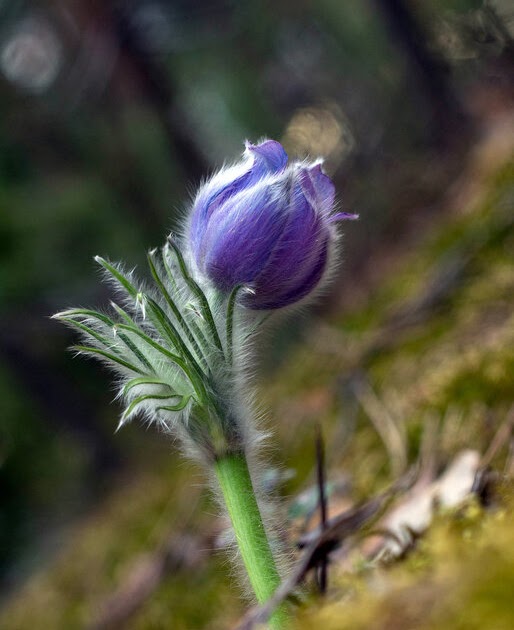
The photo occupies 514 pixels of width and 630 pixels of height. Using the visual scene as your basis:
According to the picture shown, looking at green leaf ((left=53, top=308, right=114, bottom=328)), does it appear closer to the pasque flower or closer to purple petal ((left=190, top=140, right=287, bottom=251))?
the pasque flower

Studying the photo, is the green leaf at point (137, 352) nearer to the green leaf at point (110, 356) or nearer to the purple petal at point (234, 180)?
the green leaf at point (110, 356)

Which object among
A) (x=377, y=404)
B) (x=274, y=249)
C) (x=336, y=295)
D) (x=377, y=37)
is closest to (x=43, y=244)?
(x=336, y=295)

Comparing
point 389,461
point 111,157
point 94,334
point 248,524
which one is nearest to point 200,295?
point 94,334

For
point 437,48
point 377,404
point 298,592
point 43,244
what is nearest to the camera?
point 298,592

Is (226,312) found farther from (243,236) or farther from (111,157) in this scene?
(111,157)

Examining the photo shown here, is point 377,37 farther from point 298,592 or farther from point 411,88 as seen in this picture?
point 298,592

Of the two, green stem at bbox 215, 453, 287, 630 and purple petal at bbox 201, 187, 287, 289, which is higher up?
purple petal at bbox 201, 187, 287, 289

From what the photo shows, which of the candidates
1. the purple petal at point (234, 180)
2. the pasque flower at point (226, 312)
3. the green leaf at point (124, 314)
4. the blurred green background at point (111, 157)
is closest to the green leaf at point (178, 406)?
the pasque flower at point (226, 312)

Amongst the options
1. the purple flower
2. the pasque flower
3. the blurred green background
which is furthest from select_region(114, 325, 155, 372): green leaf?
the blurred green background
